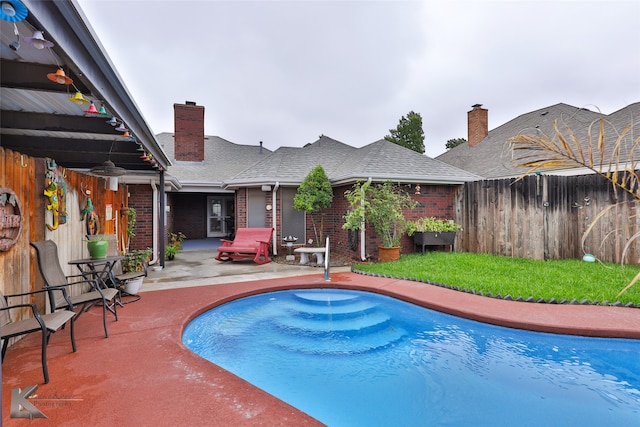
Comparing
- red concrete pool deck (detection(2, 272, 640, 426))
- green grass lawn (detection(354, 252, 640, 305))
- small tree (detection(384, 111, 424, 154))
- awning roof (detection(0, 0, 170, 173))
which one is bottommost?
red concrete pool deck (detection(2, 272, 640, 426))

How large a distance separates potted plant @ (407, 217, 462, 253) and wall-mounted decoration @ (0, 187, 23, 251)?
321 inches

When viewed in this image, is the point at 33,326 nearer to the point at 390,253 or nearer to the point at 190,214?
the point at 390,253

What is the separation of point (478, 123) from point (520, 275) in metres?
12.4

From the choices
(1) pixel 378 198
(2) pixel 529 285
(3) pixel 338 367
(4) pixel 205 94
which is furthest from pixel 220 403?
(4) pixel 205 94

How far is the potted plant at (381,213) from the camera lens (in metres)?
9.21

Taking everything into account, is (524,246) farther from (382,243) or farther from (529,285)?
(382,243)

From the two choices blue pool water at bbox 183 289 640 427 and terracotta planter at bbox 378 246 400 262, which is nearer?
blue pool water at bbox 183 289 640 427

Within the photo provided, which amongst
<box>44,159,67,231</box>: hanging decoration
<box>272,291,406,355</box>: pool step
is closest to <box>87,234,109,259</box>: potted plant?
<box>44,159,67,231</box>: hanging decoration

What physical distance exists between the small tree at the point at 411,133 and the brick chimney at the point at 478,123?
10.9 meters

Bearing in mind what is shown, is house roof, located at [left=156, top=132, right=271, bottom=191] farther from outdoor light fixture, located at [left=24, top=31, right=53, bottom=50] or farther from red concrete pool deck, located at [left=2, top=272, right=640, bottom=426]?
outdoor light fixture, located at [left=24, top=31, right=53, bottom=50]

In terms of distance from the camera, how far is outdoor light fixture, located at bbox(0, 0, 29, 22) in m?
1.85

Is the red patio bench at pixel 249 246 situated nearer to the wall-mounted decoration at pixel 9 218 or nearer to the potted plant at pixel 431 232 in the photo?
the potted plant at pixel 431 232

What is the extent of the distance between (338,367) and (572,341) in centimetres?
306

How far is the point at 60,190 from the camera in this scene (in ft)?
16.7
